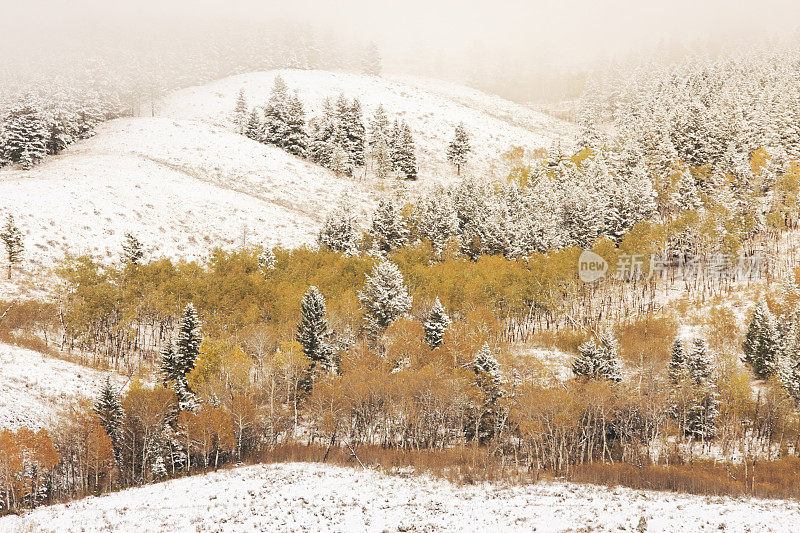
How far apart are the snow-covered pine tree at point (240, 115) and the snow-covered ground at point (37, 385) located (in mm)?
85590

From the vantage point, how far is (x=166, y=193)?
9456 cm

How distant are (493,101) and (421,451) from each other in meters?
159

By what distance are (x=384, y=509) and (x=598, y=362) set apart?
26.7 m

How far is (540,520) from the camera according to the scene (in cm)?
3066

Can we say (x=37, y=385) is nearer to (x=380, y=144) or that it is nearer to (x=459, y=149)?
(x=380, y=144)

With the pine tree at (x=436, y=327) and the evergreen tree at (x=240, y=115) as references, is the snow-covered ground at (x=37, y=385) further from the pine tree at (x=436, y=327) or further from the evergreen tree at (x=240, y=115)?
the evergreen tree at (x=240, y=115)

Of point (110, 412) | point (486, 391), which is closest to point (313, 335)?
point (486, 391)

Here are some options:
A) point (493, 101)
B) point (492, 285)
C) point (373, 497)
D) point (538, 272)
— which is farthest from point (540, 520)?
point (493, 101)

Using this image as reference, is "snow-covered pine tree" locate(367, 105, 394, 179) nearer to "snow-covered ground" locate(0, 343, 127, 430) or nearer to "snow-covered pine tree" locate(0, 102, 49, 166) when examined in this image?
"snow-covered pine tree" locate(0, 102, 49, 166)

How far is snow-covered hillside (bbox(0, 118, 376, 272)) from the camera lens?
78000mm

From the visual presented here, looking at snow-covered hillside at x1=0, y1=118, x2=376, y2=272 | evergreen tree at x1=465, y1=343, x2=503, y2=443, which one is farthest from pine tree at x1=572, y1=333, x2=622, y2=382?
snow-covered hillside at x1=0, y1=118, x2=376, y2=272

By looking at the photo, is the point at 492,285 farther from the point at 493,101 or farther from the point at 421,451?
Answer: the point at 493,101

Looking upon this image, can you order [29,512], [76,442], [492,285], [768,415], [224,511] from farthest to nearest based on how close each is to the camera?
[492,285] < [768,415] < [76,442] < [29,512] < [224,511]

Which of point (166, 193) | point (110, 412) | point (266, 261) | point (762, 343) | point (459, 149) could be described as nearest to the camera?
point (110, 412)
